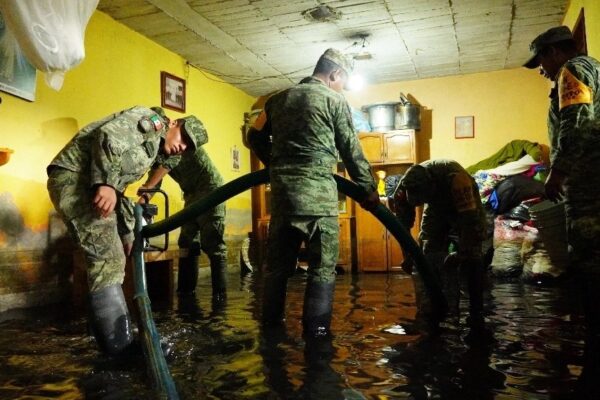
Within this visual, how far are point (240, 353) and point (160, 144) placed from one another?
1.26m

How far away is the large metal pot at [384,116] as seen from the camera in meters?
8.31

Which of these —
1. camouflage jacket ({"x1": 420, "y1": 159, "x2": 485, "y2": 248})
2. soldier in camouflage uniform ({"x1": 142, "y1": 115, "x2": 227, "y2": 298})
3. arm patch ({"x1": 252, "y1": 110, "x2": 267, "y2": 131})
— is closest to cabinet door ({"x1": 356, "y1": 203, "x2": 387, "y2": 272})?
soldier in camouflage uniform ({"x1": 142, "y1": 115, "x2": 227, "y2": 298})

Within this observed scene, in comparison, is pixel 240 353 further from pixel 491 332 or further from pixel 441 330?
pixel 491 332

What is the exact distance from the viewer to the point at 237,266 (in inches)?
327

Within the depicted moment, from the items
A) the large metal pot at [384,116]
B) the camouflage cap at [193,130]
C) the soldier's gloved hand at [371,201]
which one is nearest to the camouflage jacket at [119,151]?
the camouflage cap at [193,130]

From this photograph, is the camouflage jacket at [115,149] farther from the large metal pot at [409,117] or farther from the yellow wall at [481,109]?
the yellow wall at [481,109]

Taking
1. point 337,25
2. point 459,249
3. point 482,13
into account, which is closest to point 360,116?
point 337,25

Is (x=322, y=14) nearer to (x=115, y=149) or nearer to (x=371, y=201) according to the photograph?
(x=371, y=201)

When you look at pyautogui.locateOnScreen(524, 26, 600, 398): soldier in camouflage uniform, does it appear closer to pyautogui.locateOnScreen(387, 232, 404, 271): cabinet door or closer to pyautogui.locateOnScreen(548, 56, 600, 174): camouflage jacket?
pyautogui.locateOnScreen(548, 56, 600, 174): camouflage jacket

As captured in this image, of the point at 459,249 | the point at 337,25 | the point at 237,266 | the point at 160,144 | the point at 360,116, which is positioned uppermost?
the point at 337,25

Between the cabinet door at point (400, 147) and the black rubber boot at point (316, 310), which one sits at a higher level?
the cabinet door at point (400, 147)

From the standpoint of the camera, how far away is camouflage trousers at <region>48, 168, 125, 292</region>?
240 cm

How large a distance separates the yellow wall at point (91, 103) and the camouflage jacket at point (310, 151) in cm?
295

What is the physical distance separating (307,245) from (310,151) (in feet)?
1.90
